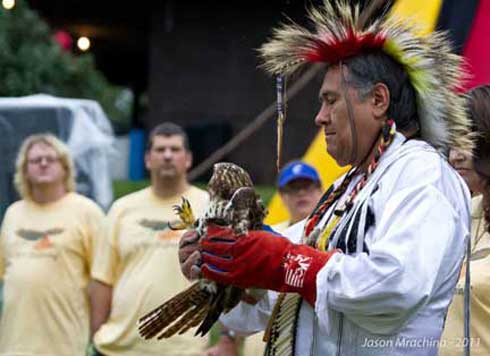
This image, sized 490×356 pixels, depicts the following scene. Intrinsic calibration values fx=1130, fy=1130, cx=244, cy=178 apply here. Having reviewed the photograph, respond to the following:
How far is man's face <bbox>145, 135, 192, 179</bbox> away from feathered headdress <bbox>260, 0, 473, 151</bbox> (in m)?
2.72

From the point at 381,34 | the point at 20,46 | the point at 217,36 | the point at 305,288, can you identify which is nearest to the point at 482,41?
the point at 381,34

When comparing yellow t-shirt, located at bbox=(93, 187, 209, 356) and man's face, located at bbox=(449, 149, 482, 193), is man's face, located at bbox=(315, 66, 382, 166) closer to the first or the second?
man's face, located at bbox=(449, 149, 482, 193)

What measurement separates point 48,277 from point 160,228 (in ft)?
2.05

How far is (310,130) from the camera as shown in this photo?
13320 millimetres

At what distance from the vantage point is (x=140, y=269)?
545 cm

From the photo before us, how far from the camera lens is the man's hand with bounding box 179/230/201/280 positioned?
109 inches

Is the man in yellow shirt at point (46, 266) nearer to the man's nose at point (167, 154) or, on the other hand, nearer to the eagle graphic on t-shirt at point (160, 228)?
the eagle graphic on t-shirt at point (160, 228)

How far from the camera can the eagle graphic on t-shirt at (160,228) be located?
5424 mm

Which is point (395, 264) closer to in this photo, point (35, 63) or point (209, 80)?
→ point (35, 63)

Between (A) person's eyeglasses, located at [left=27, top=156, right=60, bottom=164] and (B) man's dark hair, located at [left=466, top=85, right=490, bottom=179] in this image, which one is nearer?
(B) man's dark hair, located at [left=466, top=85, right=490, bottom=179]

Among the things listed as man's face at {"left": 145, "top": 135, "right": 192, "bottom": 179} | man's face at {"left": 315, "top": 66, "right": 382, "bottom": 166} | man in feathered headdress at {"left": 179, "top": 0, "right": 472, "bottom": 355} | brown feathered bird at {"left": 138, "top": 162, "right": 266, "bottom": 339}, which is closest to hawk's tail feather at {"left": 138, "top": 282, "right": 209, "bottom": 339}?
brown feathered bird at {"left": 138, "top": 162, "right": 266, "bottom": 339}

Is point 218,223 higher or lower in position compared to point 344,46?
lower

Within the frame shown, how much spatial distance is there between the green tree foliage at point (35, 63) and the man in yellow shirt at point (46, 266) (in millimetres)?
3792

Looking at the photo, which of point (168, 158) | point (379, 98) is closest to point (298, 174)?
Answer: point (168, 158)
